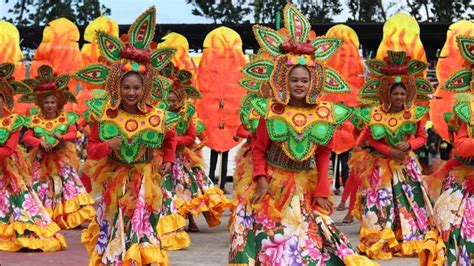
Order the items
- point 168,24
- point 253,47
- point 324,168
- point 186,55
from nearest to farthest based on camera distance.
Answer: point 324,168 → point 186,55 → point 168,24 → point 253,47

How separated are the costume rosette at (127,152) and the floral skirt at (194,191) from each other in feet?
11.3

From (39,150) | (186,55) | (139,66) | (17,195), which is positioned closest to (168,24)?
(186,55)

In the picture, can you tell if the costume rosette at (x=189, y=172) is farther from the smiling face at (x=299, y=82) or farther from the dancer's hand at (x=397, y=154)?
the smiling face at (x=299, y=82)

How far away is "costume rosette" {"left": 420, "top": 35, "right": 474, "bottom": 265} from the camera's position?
6254 millimetres

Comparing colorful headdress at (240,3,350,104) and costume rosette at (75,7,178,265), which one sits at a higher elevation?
colorful headdress at (240,3,350,104)

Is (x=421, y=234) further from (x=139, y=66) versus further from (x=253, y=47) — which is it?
(x=253, y=47)

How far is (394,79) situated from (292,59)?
309 cm

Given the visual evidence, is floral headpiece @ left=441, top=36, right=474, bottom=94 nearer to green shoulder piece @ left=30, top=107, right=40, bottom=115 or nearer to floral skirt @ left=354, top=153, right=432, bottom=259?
floral skirt @ left=354, top=153, right=432, bottom=259

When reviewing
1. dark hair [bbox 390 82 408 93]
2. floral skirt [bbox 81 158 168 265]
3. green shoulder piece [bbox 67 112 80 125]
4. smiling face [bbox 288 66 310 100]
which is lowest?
floral skirt [bbox 81 158 168 265]

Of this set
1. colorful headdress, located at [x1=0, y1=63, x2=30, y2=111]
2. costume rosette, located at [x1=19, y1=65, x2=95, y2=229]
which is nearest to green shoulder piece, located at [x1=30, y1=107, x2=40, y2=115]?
costume rosette, located at [x1=19, y1=65, x2=95, y2=229]

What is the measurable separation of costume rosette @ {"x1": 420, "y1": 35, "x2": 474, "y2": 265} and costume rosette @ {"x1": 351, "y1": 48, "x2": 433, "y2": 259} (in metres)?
2.27

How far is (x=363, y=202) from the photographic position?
9383 mm

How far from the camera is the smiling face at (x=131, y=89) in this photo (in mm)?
6785

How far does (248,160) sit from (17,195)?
329 cm
